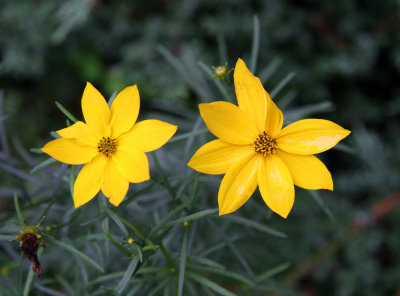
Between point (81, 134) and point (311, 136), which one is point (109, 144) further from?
point (311, 136)

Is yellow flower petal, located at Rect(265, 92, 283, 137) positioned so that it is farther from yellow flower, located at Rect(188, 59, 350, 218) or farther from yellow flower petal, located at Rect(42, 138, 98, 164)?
yellow flower petal, located at Rect(42, 138, 98, 164)

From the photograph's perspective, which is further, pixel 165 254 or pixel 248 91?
pixel 165 254

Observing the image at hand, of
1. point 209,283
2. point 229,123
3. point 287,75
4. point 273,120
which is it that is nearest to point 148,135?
point 229,123

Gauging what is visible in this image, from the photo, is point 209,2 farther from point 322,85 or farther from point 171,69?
point 322,85

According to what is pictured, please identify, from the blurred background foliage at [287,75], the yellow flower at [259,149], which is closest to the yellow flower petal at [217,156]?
the yellow flower at [259,149]

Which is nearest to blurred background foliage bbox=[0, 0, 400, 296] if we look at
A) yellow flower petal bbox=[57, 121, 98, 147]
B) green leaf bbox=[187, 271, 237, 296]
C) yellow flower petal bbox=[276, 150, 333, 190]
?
green leaf bbox=[187, 271, 237, 296]

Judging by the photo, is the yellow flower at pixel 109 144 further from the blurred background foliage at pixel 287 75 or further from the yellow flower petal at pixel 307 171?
the blurred background foliage at pixel 287 75

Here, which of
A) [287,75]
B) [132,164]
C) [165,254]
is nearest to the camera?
[132,164]
